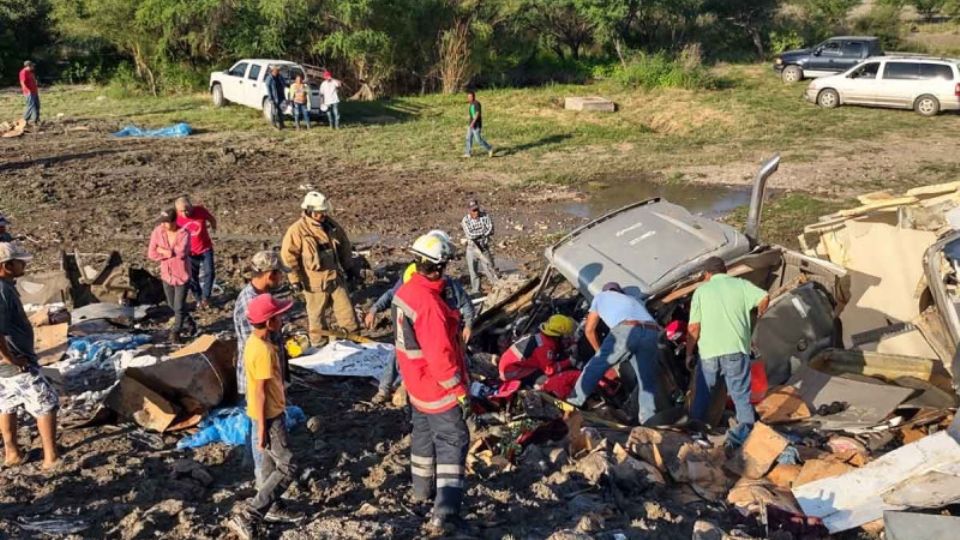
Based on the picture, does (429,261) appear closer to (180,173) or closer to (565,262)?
(565,262)

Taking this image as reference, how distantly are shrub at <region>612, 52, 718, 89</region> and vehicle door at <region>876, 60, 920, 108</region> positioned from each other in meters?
4.69

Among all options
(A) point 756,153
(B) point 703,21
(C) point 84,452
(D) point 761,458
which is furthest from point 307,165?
(B) point 703,21

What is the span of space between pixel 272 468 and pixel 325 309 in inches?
135

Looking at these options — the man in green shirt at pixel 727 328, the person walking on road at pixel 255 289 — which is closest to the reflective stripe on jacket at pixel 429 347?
the person walking on road at pixel 255 289

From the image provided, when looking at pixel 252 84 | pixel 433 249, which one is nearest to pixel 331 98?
pixel 252 84

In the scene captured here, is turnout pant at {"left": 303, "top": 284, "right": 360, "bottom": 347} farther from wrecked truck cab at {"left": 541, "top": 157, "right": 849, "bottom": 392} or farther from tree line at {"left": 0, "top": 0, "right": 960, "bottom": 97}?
tree line at {"left": 0, "top": 0, "right": 960, "bottom": 97}

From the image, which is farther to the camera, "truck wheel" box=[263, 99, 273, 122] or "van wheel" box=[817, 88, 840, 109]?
"van wheel" box=[817, 88, 840, 109]

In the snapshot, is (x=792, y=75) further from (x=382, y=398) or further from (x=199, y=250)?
(x=382, y=398)

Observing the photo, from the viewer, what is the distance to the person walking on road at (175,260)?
339 inches

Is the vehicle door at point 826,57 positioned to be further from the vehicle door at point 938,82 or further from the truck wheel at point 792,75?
the vehicle door at point 938,82

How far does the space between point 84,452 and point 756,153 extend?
15372 mm

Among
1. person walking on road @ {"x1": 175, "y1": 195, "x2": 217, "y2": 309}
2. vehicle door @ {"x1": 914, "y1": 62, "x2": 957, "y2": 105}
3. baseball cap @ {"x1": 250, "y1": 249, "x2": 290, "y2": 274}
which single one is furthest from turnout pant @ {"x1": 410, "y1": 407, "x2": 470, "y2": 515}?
vehicle door @ {"x1": 914, "y1": 62, "x2": 957, "y2": 105}

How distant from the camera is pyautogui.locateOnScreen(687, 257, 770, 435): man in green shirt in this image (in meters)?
6.17

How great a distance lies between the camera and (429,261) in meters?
4.88
